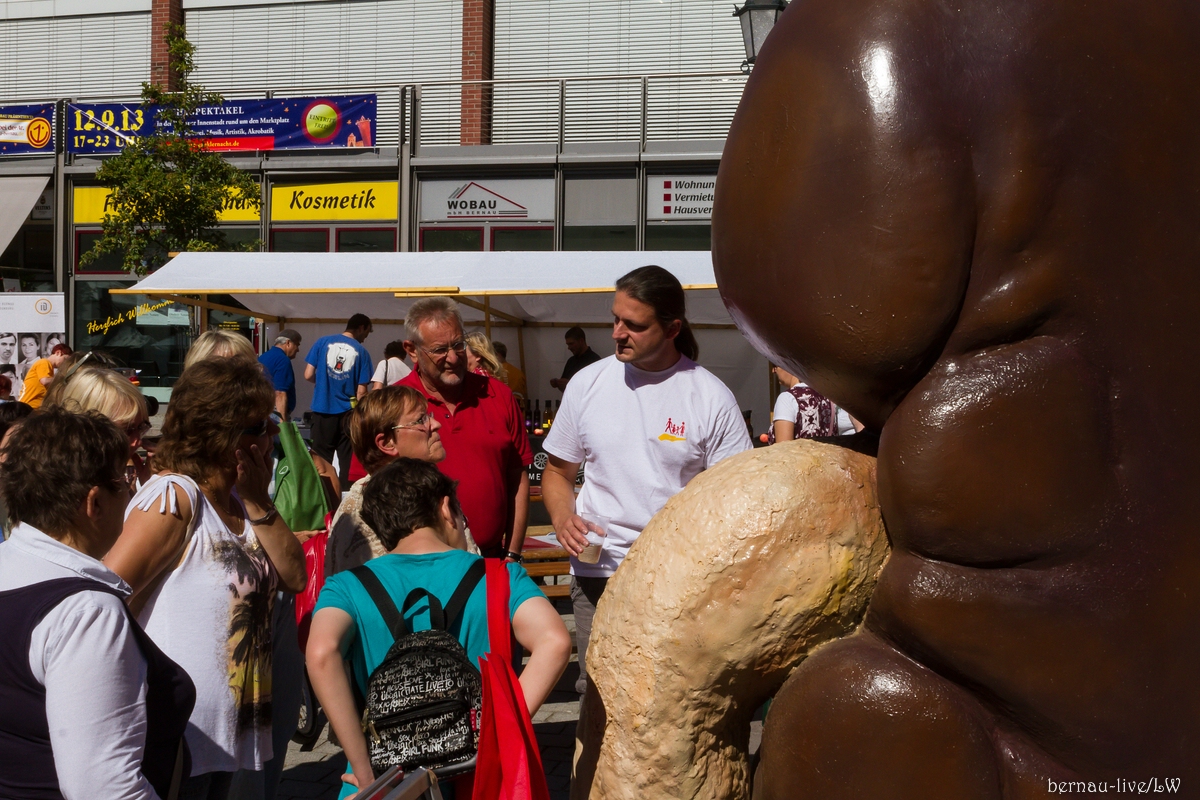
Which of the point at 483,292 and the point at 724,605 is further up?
the point at 483,292

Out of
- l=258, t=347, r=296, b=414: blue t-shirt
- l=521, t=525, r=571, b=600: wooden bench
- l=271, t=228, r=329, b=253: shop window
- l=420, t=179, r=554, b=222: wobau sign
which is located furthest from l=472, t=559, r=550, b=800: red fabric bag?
l=271, t=228, r=329, b=253: shop window

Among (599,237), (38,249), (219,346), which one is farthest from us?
(38,249)

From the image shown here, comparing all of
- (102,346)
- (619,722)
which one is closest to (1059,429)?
(619,722)

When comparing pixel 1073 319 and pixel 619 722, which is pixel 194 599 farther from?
pixel 1073 319

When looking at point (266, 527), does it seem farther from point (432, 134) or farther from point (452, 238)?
point (432, 134)

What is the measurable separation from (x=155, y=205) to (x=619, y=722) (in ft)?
47.2

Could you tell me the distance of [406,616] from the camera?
2.57m

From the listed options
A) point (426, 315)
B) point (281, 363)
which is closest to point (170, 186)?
point (281, 363)

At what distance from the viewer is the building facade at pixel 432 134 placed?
16.4 m

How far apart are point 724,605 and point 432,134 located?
1661cm

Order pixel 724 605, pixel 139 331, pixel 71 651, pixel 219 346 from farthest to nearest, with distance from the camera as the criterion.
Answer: pixel 139 331 < pixel 219 346 < pixel 71 651 < pixel 724 605

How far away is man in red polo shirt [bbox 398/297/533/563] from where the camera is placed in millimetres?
4129

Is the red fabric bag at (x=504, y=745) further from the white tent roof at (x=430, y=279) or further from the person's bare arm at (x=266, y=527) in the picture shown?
the white tent roof at (x=430, y=279)

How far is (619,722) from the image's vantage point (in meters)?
1.69
